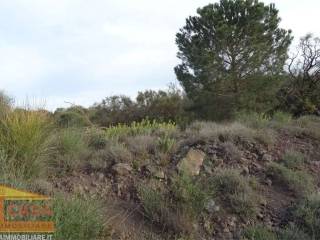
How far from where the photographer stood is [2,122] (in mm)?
6973

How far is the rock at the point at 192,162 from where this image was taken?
7.65 meters

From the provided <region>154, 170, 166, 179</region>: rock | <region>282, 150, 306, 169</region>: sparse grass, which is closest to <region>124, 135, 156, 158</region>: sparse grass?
<region>154, 170, 166, 179</region>: rock

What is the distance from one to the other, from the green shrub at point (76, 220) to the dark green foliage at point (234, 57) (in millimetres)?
11716

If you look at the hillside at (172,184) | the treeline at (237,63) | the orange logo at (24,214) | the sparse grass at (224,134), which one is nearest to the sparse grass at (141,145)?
the hillside at (172,184)

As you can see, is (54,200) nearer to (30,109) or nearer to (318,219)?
(30,109)

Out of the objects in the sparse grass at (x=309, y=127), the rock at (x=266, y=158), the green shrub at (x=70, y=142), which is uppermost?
the sparse grass at (x=309, y=127)

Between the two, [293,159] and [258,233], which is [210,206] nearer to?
[258,233]

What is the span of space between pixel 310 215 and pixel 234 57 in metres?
10.8

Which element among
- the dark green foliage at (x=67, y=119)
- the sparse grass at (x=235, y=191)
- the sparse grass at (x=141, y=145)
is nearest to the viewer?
the sparse grass at (x=235, y=191)

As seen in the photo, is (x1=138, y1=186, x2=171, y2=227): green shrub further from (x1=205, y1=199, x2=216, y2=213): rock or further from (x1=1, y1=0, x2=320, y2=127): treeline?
(x1=1, y1=0, x2=320, y2=127): treeline

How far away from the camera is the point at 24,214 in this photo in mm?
4766

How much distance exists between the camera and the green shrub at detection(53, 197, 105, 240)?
4.76 metres

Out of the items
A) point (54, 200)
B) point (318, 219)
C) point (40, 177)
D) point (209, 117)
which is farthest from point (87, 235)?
point (209, 117)

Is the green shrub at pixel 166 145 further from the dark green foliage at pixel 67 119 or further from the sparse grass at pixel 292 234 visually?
the sparse grass at pixel 292 234
